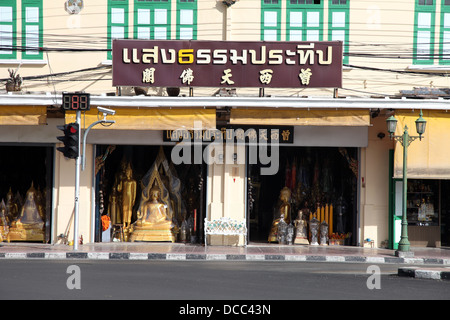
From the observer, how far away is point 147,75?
20.3m

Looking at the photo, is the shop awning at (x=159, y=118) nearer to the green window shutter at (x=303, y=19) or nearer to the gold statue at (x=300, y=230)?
the green window shutter at (x=303, y=19)

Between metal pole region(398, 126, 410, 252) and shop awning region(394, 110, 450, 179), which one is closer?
metal pole region(398, 126, 410, 252)

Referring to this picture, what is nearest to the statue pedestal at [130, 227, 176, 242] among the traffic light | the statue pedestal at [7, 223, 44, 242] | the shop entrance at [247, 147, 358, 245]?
the shop entrance at [247, 147, 358, 245]

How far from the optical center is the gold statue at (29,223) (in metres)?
22.0

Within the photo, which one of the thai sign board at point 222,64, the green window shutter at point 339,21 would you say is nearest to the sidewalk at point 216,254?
the thai sign board at point 222,64

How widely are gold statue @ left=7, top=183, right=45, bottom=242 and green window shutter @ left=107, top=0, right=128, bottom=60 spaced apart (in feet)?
16.0

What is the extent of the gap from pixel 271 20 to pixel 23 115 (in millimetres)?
7629

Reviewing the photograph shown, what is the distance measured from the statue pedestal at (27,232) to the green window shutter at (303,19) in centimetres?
920

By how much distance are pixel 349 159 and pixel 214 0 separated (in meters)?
6.11

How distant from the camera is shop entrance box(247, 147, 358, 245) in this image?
2245cm

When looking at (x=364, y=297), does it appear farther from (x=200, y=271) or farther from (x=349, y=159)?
(x=349, y=159)

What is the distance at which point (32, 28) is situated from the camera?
22312mm

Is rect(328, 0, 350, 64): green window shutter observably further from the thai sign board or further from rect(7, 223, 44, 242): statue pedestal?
rect(7, 223, 44, 242): statue pedestal
